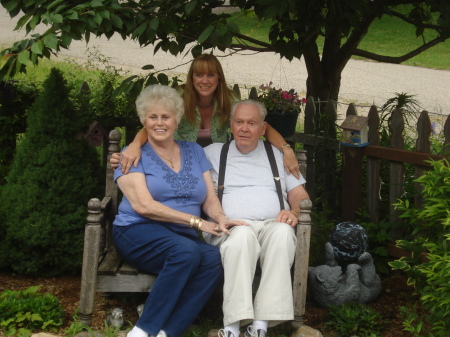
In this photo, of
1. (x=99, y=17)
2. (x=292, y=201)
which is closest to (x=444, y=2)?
(x=292, y=201)

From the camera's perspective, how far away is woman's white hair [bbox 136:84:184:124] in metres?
3.93

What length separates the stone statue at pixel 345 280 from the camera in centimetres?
422

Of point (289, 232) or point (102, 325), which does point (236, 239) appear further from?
point (102, 325)

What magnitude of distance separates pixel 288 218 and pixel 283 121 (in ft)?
4.91

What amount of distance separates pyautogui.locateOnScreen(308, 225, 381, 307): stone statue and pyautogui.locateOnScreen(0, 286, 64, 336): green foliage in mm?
1606

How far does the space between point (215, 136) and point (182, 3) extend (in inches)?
36.2

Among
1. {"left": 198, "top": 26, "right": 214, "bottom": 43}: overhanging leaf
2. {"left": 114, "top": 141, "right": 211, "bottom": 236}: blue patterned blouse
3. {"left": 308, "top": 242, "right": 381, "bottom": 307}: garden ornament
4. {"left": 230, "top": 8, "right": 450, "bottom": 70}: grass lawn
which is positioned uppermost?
{"left": 230, "top": 8, "right": 450, "bottom": 70}: grass lawn

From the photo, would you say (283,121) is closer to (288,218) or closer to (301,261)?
(288,218)

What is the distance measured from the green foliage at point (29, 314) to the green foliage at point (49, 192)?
0.44 metres

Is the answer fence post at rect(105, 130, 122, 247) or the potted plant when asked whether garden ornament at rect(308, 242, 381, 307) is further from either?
fence post at rect(105, 130, 122, 247)

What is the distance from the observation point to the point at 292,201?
412 cm

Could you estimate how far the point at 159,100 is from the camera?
12.9 feet

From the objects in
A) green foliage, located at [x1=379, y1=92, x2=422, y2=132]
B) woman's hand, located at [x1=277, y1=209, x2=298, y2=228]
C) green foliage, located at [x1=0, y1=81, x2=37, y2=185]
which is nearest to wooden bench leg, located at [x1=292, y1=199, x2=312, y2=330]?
woman's hand, located at [x1=277, y1=209, x2=298, y2=228]

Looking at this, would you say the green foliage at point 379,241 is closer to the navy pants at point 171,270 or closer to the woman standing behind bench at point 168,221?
the woman standing behind bench at point 168,221
